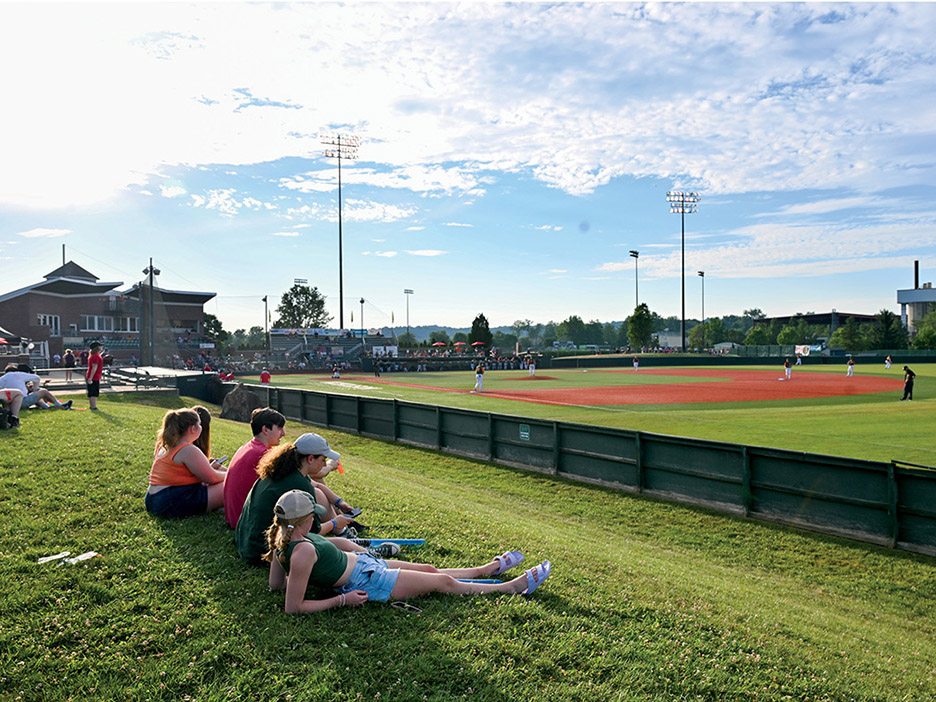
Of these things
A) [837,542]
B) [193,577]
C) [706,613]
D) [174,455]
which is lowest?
[837,542]

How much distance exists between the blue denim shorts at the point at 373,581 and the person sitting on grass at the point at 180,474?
9.21 feet

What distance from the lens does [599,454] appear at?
44.3 ft

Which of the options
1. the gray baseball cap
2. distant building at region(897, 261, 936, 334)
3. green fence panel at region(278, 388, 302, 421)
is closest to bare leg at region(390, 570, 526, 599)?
the gray baseball cap

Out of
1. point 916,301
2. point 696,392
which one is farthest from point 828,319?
point 696,392

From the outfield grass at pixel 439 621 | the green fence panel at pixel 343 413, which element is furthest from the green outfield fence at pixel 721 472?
the green fence panel at pixel 343 413

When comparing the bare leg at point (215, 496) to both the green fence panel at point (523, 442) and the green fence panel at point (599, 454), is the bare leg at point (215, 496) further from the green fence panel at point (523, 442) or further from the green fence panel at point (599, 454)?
the green fence panel at point (523, 442)

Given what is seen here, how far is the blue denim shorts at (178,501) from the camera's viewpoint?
7.24 metres

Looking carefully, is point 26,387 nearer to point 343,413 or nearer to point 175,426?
point 343,413

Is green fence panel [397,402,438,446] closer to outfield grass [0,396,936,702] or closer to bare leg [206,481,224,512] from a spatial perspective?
outfield grass [0,396,936,702]

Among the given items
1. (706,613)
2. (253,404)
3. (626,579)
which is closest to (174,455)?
(626,579)

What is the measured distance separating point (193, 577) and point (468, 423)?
1131 centimetres

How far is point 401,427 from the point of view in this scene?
1908cm

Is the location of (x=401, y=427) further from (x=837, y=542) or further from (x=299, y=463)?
(x=299, y=463)

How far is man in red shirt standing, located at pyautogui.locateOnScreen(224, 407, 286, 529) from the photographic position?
652 cm
